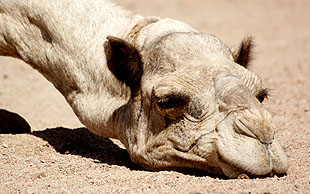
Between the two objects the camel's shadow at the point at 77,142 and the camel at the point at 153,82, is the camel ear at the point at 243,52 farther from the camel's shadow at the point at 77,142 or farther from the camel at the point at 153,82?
the camel's shadow at the point at 77,142

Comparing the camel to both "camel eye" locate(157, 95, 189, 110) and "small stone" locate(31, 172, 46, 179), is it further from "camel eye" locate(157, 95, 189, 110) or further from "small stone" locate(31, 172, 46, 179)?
"small stone" locate(31, 172, 46, 179)

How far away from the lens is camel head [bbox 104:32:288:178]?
4949 millimetres

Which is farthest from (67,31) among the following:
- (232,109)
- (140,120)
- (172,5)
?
(172,5)

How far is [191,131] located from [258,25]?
1435 cm

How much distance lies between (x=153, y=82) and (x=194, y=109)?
0.66 metres

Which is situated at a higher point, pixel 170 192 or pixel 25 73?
pixel 25 73

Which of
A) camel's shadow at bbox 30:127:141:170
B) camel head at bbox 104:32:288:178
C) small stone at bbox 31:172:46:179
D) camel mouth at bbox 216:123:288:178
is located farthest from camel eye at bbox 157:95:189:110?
small stone at bbox 31:172:46:179

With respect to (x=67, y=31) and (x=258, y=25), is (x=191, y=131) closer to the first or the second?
(x=67, y=31)

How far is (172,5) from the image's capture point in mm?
21203

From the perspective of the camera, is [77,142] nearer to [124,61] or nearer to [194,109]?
[124,61]

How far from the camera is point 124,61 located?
5.99 metres

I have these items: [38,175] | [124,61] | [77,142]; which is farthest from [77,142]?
Result: [124,61]

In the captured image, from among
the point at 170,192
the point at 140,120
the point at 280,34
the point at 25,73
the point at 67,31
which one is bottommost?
the point at 170,192

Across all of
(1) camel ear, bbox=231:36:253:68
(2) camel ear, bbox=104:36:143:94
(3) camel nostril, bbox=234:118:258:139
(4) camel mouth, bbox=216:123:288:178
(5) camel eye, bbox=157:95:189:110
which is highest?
(1) camel ear, bbox=231:36:253:68
